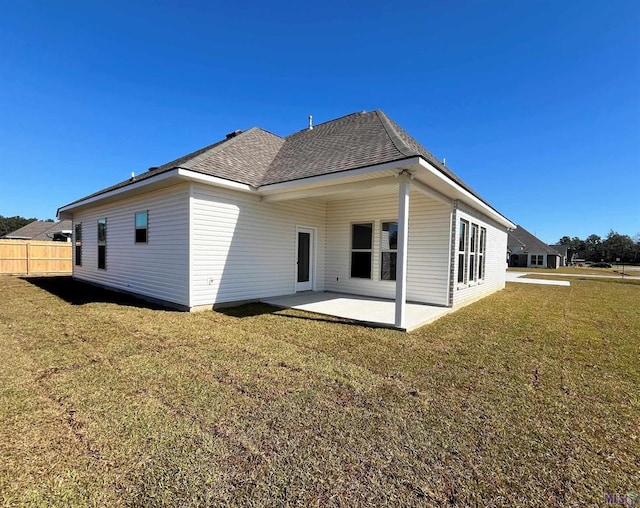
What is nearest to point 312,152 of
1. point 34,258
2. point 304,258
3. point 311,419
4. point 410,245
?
point 304,258

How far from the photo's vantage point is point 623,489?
1914 millimetres

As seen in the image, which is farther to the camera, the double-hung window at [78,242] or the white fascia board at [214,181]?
the double-hung window at [78,242]

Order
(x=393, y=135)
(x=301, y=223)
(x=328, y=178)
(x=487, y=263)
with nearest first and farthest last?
(x=328, y=178) → (x=393, y=135) → (x=301, y=223) → (x=487, y=263)

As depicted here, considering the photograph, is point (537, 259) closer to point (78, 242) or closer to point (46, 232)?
point (78, 242)

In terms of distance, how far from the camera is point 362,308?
7777 millimetres

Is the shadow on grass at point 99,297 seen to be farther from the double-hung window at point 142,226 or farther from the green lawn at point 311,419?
the green lawn at point 311,419

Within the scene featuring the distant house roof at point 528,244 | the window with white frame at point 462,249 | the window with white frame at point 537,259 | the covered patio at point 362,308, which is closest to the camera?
the covered patio at point 362,308

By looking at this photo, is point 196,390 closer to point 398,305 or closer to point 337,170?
point 398,305

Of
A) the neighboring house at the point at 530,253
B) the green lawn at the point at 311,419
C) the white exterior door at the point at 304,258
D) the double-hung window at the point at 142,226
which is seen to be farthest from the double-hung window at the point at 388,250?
the neighboring house at the point at 530,253

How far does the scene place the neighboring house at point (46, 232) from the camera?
29312mm

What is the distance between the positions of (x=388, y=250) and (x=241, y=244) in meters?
4.46

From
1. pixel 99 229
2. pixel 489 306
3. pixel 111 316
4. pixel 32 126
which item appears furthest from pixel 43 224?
pixel 489 306

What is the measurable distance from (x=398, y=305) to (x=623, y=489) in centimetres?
409

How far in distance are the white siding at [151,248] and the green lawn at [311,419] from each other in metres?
2.32
